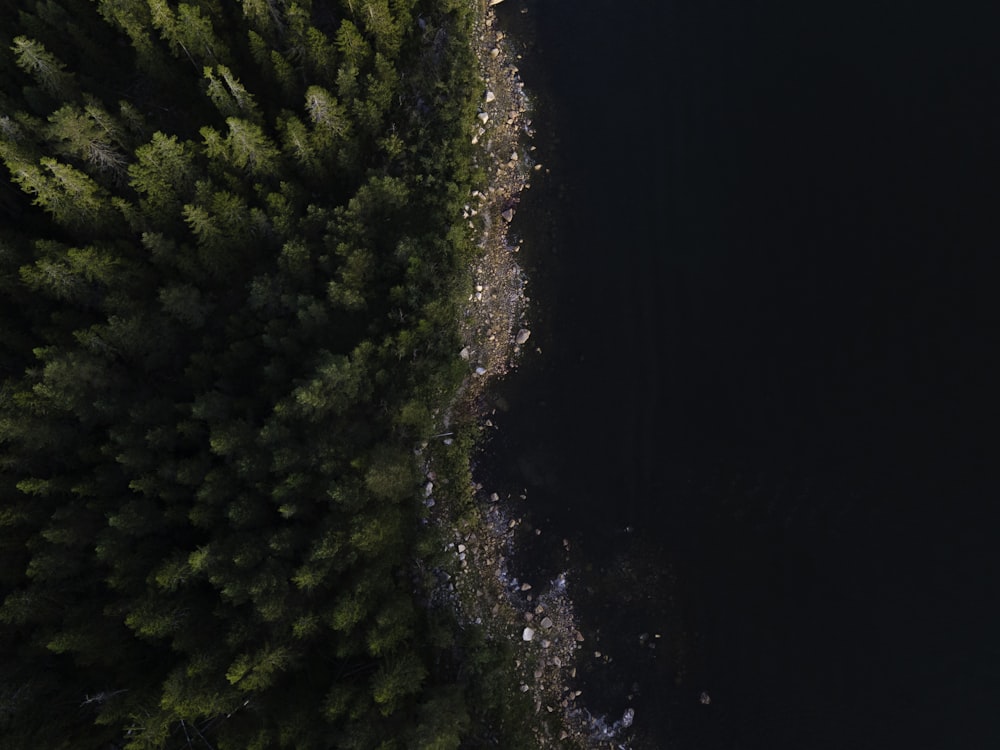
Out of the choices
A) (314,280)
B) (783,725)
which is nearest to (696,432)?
(783,725)

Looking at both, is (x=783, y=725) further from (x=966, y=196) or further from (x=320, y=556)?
(x=966, y=196)

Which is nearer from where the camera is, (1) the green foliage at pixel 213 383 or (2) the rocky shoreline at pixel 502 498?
(1) the green foliage at pixel 213 383

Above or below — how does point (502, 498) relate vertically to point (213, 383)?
below

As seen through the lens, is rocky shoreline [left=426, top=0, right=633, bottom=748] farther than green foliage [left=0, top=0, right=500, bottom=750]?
Yes

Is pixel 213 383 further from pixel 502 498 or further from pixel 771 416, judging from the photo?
pixel 771 416

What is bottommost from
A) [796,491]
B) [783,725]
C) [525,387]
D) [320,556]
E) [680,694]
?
[783,725]

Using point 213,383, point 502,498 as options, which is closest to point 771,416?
point 502,498

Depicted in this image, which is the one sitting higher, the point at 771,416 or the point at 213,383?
the point at 213,383

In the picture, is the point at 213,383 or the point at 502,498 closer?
the point at 213,383
